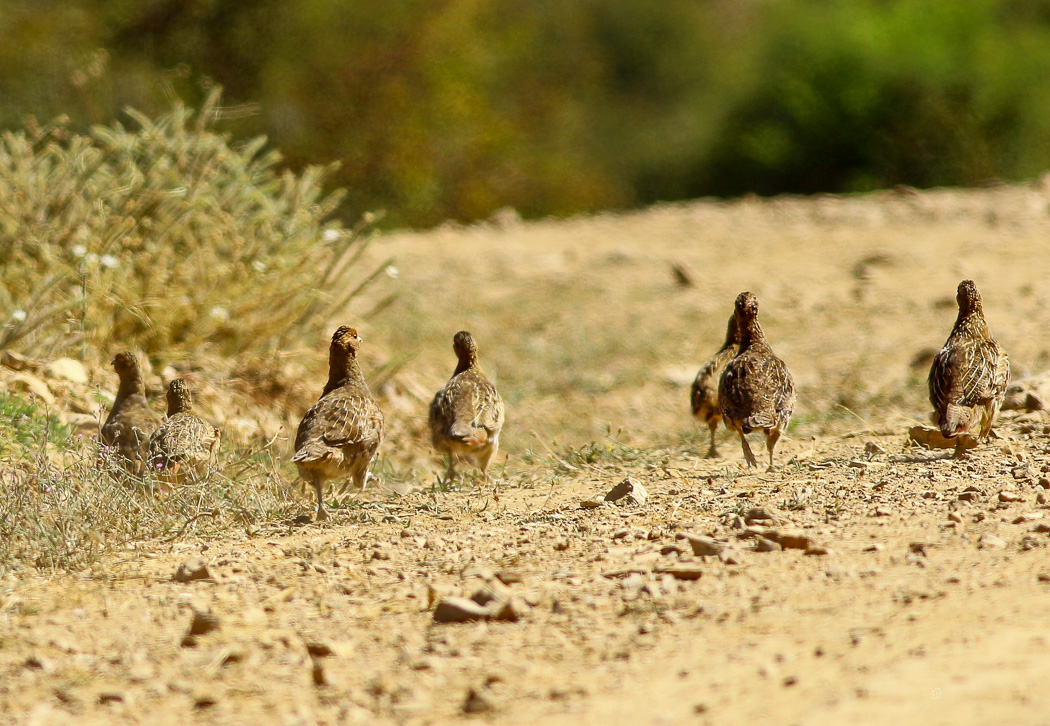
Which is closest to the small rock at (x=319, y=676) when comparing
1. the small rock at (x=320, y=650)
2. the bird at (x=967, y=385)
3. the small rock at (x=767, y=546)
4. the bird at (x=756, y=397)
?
the small rock at (x=320, y=650)

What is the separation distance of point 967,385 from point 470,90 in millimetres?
23679

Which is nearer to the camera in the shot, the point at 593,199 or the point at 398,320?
the point at 398,320

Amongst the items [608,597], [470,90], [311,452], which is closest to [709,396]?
[311,452]

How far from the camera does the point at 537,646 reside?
4.60 metres

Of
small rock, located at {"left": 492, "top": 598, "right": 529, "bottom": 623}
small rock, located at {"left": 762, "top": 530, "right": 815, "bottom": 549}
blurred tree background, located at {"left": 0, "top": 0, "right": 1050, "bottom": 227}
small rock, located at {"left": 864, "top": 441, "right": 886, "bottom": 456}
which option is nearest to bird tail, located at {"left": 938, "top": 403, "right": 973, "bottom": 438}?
small rock, located at {"left": 864, "top": 441, "right": 886, "bottom": 456}

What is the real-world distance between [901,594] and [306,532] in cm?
285

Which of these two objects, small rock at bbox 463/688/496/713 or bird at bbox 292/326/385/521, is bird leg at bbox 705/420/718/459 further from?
small rock at bbox 463/688/496/713

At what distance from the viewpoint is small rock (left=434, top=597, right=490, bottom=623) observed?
4844mm

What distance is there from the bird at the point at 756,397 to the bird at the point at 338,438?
202 cm

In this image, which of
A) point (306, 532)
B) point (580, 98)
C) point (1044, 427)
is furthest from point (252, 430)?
point (580, 98)

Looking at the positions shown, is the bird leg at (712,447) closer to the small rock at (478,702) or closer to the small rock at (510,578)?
the small rock at (510,578)

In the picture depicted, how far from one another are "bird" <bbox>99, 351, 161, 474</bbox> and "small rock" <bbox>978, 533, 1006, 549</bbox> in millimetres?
4082

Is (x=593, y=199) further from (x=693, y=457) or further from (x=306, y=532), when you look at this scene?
(x=306, y=532)

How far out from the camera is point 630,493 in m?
6.56
